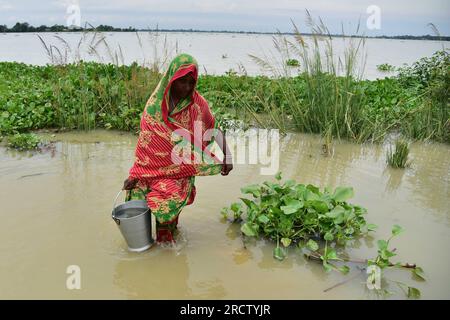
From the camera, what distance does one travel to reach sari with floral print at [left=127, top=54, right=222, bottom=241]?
2650mm

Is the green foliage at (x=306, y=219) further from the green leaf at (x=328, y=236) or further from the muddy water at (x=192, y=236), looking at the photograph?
the muddy water at (x=192, y=236)

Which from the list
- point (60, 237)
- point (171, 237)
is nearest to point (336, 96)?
point (171, 237)

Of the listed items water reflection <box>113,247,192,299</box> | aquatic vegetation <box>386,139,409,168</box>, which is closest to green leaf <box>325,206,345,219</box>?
water reflection <box>113,247,192,299</box>

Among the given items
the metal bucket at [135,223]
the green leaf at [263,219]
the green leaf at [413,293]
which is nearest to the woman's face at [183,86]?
the metal bucket at [135,223]

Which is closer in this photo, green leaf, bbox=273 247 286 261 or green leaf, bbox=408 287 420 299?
green leaf, bbox=408 287 420 299

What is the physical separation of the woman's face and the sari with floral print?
0.12 ft

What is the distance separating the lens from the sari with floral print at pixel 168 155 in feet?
8.70

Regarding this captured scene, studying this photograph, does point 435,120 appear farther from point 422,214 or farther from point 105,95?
point 105,95

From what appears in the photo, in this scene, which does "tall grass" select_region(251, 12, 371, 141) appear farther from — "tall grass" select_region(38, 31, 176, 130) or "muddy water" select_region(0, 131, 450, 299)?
"tall grass" select_region(38, 31, 176, 130)

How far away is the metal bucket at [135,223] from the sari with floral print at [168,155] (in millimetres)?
60

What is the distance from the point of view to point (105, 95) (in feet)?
18.9

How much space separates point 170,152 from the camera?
8.82 feet

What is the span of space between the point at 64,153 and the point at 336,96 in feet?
10.2

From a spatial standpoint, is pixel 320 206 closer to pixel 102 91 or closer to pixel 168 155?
pixel 168 155
